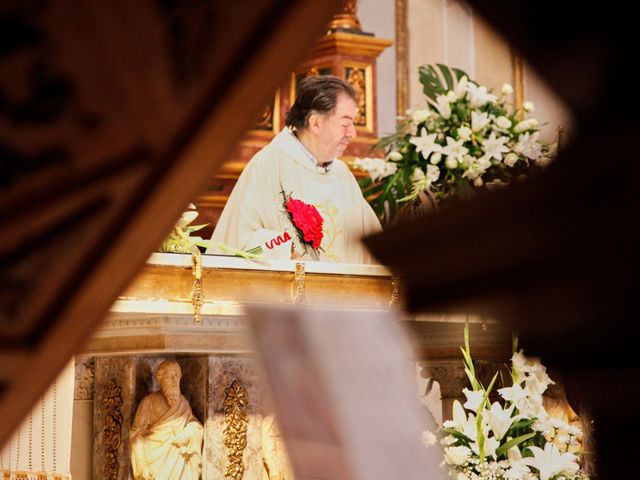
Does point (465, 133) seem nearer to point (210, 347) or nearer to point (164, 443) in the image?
point (210, 347)

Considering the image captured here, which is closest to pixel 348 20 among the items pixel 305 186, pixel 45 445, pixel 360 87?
pixel 360 87

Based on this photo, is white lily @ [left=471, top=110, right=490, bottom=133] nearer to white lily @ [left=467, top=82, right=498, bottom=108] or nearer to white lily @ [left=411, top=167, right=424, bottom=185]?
white lily @ [left=467, top=82, right=498, bottom=108]

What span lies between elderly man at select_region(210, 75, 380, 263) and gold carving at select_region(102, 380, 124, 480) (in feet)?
2.82

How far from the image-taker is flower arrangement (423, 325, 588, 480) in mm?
3363

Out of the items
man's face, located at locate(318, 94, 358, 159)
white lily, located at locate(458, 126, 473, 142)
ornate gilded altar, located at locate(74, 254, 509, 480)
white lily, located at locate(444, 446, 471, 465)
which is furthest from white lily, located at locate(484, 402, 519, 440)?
man's face, located at locate(318, 94, 358, 159)

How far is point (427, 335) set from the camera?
5.70 meters

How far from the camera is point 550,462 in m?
3.33

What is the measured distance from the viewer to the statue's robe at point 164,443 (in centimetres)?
471

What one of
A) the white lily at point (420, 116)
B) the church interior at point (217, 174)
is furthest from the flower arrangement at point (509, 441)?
the church interior at point (217, 174)

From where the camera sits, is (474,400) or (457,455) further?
(474,400)

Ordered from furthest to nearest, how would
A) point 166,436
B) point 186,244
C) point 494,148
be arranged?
point 494,148 → point 166,436 → point 186,244

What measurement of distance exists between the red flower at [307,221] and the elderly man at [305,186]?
4cm

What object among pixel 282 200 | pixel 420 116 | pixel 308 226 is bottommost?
pixel 308 226

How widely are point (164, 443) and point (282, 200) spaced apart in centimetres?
150
